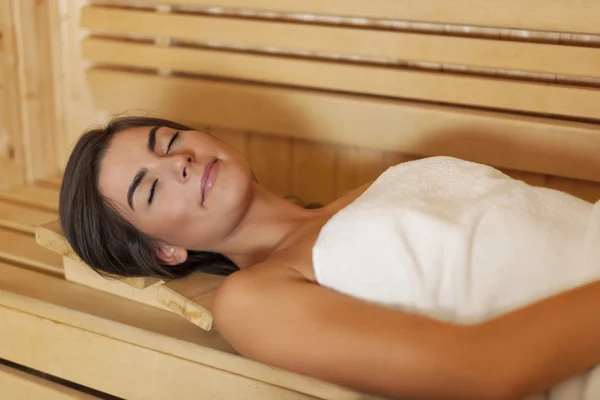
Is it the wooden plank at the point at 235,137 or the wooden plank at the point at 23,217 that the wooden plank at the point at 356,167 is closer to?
the wooden plank at the point at 235,137

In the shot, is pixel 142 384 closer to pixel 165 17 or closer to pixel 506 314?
pixel 506 314

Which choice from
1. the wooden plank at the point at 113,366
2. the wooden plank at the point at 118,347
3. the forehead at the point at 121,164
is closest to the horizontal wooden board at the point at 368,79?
the forehead at the point at 121,164

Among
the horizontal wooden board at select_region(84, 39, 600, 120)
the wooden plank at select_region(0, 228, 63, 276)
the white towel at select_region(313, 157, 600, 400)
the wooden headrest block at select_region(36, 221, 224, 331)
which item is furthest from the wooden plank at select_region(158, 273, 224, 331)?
the horizontal wooden board at select_region(84, 39, 600, 120)

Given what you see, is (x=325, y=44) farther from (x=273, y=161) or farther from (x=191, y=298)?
(x=191, y=298)

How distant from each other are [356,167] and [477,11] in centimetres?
55

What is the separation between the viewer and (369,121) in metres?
1.93

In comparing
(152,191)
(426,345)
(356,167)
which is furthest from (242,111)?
(426,345)

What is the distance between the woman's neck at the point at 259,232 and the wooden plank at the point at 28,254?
488 mm

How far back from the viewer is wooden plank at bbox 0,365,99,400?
5.20ft

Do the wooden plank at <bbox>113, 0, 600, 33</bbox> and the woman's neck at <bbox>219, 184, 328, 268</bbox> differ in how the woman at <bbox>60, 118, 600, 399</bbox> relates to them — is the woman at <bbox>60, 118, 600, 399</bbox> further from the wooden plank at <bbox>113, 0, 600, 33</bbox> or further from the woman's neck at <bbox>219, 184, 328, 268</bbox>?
the wooden plank at <bbox>113, 0, 600, 33</bbox>

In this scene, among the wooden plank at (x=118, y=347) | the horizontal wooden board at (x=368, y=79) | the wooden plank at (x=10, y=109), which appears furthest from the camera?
the wooden plank at (x=10, y=109)

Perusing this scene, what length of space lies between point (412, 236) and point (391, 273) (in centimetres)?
8

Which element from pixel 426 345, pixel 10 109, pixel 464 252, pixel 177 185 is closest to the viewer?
pixel 426 345

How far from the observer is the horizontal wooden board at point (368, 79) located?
1.72 m
